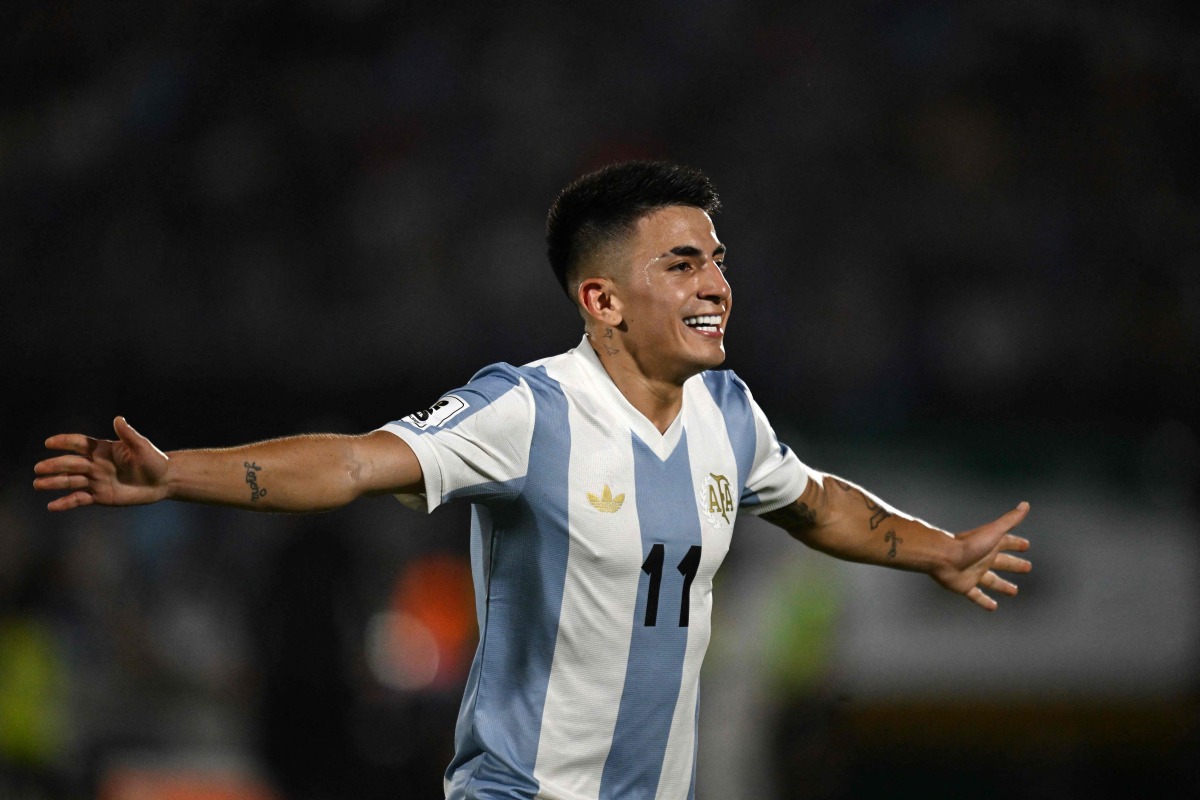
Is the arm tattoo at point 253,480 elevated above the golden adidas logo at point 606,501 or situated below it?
below

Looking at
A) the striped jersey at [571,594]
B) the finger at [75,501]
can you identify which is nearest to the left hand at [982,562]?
the striped jersey at [571,594]

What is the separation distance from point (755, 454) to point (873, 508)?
0.52m

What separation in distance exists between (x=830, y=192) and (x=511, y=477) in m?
6.86

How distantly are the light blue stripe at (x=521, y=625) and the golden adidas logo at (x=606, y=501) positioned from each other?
8 cm

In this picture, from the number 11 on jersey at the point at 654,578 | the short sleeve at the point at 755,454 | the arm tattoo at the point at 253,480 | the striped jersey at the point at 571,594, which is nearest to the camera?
the arm tattoo at the point at 253,480

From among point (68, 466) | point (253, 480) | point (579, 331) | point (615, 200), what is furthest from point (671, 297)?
point (579, 331)

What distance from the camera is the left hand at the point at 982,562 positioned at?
4246mm

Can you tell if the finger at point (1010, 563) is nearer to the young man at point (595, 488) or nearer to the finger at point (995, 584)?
the finger at point (995, 584)

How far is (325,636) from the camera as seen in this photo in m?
7.46

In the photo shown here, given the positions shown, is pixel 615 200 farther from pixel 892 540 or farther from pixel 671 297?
pixel 892 540

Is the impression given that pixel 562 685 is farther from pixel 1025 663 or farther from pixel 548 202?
pixel 548 202

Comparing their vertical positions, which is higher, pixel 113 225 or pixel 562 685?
pixel 113 225

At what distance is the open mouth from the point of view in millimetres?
3674

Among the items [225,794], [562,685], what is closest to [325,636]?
[225,794]
